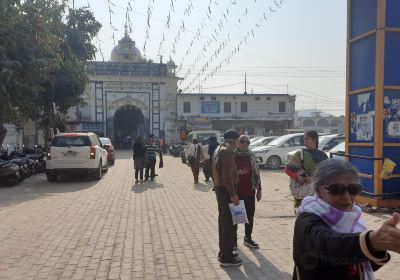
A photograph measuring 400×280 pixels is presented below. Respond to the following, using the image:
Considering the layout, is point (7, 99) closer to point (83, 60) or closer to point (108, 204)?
point (108, 204)

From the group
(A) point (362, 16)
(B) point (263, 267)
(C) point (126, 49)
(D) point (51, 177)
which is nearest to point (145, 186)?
(D) point (51, 177)

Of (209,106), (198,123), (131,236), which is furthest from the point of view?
(209,106)

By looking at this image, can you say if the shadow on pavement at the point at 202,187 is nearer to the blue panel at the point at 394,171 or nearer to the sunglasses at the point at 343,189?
the blue panel at the point at 394,171

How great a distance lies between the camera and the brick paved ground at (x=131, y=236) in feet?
16.5

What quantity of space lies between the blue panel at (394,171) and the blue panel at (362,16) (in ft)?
7.68

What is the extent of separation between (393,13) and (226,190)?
5245 mm

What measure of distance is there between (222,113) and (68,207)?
39.3 m

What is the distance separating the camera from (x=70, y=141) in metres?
14.4

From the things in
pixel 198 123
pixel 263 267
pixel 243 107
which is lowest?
pixel 263 267

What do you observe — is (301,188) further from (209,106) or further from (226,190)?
(209,106)

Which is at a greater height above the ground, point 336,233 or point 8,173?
point 336,233

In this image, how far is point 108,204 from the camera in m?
9.80

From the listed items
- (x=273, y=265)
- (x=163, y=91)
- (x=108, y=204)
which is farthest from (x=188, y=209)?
(x=163, y=91)

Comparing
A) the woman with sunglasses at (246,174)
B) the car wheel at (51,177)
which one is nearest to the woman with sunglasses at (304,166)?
the woman with sunglasses at (246,174)
